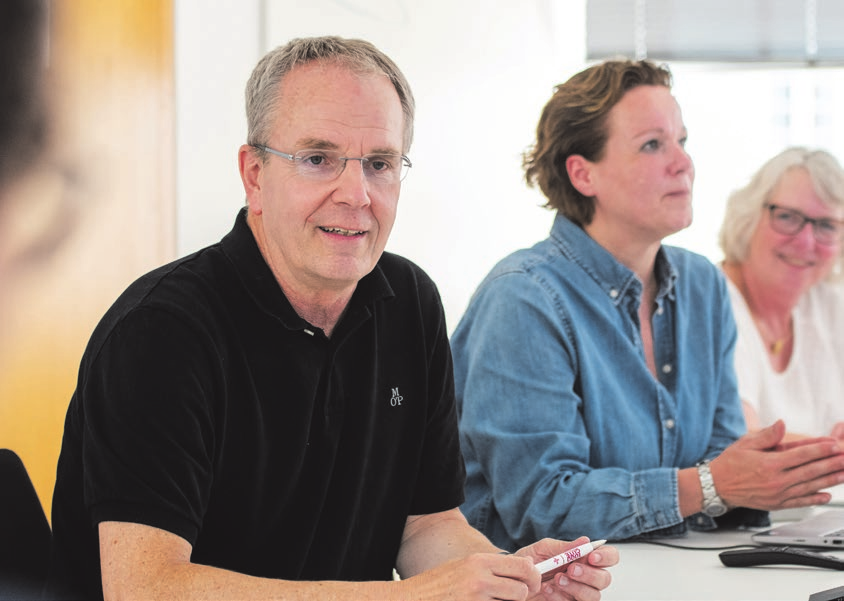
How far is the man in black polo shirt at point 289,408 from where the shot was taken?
1282mm

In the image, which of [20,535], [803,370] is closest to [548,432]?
[20,535]

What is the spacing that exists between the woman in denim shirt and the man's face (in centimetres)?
59

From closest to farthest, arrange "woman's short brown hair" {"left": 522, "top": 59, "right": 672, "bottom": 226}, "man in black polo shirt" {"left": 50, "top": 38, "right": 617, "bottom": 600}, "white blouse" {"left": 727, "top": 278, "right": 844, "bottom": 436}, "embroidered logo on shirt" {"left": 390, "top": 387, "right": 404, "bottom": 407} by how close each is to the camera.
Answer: "man in black polo shirt" {"left": 50, "top": 38, "right": 617, "bottom": 600}, "embroidered logo on shirt" {"left": 390, "top": 387, "right": 404, "bottom": 407}, "woman's short brown hair" {"left": 522, "top": 59, "right": 672, "bottom": 226}, "white blouse" {"left": 727, "top": 278, "right": 844, "bottom": 436}

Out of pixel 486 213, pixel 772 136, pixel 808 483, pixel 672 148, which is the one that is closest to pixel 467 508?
pixel 808 483

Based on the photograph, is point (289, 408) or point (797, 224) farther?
point (797, 224)

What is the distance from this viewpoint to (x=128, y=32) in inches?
89.4

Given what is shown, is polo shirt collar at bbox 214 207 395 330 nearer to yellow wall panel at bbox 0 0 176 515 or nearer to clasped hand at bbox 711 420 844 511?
yellow wall panel at bbox 0 0 176 515

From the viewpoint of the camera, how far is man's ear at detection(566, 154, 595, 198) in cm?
234

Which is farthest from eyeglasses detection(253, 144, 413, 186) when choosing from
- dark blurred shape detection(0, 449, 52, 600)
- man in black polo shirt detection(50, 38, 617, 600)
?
dark blurred shape detection(0, 449, 52, 600)

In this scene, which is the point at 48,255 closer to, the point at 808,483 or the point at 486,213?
the point at 808,483

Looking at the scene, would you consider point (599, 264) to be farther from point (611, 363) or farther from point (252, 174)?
point (252, 174)

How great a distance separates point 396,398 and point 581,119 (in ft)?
3.18

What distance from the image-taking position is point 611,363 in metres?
2.12

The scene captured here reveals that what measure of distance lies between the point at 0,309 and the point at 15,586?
0.63 meters
